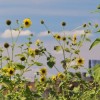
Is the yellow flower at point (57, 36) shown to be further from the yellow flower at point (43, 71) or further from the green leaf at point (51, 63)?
the green leaf at point (51, 63)

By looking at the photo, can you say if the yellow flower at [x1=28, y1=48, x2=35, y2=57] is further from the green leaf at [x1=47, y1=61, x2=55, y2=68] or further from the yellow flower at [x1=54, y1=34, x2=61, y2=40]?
the yellow flower at [x1=54, y1=34, x2=61, y2=40]

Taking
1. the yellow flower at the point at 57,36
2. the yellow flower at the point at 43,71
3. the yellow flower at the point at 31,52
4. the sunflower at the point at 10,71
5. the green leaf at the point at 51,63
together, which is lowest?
the yellow flower at the point at 43,71

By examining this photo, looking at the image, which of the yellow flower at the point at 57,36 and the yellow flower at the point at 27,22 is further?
the yellow flower at the point at 57,36

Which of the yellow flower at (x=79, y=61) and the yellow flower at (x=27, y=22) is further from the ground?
the yellow flower at (x=27, y=22)

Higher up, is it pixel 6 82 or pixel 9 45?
pixel 9 45

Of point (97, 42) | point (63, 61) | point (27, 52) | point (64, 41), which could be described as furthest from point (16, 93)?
point (97, 42)

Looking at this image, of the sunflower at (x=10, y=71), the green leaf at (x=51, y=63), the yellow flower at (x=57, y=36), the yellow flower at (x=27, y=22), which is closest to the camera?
the sunflower at (x=10, y=71)

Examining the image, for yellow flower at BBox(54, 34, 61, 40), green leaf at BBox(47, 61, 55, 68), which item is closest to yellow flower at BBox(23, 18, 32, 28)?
yellow flower at BBox(54, 34, 61, 40)

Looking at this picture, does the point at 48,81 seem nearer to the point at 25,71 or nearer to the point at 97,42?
the point at 25,71

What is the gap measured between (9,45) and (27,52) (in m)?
0.41

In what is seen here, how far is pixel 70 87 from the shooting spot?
6438 mm

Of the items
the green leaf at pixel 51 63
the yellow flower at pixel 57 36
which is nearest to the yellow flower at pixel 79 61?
the yellow flower at pixel 57 36

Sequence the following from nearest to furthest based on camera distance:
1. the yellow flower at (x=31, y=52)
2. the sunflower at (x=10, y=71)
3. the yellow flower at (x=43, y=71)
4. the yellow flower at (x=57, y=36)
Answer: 1. the sunflower at (x=10, y=71)
2. the yellow flower at (x=31, y=52)
3. the yellow flower at (x=43, y=71)
4. the yellow flower at (x=57, y=36)

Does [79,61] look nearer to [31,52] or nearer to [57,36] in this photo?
[57,36]
